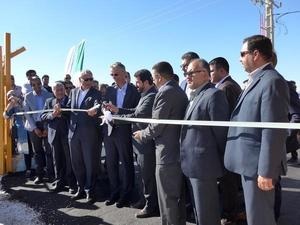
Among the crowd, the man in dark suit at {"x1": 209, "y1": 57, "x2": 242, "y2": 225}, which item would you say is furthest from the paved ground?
the man in dark suit at {"x1": 209, "y1": 57, "x2": 242, "y2": 225}

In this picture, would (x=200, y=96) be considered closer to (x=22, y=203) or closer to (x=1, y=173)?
(x=22, y=203)

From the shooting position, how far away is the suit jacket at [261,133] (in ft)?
8.71

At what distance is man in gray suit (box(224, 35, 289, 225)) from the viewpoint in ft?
8.73

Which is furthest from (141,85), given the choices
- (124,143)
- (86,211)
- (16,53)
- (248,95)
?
(16,53)

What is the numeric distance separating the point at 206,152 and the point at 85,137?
278 cm

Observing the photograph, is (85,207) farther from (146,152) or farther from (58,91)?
(58,91)

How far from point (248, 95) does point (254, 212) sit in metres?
0.90

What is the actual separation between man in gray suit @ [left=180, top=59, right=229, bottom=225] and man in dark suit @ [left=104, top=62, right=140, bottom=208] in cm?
201

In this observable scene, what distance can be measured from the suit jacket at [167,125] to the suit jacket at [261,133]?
3.25 ft

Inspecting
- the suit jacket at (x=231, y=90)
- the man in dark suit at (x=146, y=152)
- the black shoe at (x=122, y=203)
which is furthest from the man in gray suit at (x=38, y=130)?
the suit jacket at (x=231, y=90)

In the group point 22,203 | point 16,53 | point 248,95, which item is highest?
point 16,53

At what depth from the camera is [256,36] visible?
9.71ft

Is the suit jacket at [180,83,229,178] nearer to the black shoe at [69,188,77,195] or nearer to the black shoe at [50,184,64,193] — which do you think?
the black shoe at [69,188,77,195]

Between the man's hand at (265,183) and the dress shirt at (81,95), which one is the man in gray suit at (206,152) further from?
the dress shirt at (81,95)
